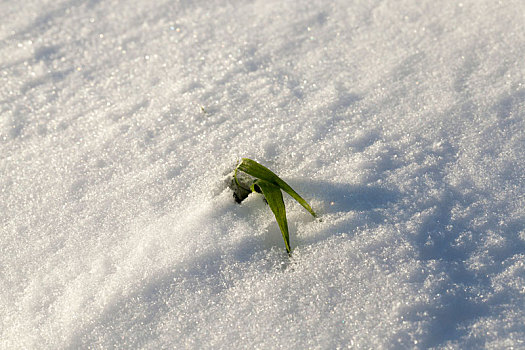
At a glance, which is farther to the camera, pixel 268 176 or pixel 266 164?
pixel 266 164

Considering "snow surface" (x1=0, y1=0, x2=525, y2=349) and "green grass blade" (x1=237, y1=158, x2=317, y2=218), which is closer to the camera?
"snow surface" (x1=0, y1=0, x2=525, y2=349)

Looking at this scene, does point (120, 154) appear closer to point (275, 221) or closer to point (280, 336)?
point (275, 221)

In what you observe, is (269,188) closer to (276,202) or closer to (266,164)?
(276,202)

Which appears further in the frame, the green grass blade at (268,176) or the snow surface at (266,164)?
the green grass blade at (268,176)

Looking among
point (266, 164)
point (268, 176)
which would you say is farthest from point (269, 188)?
point (266, 164)
